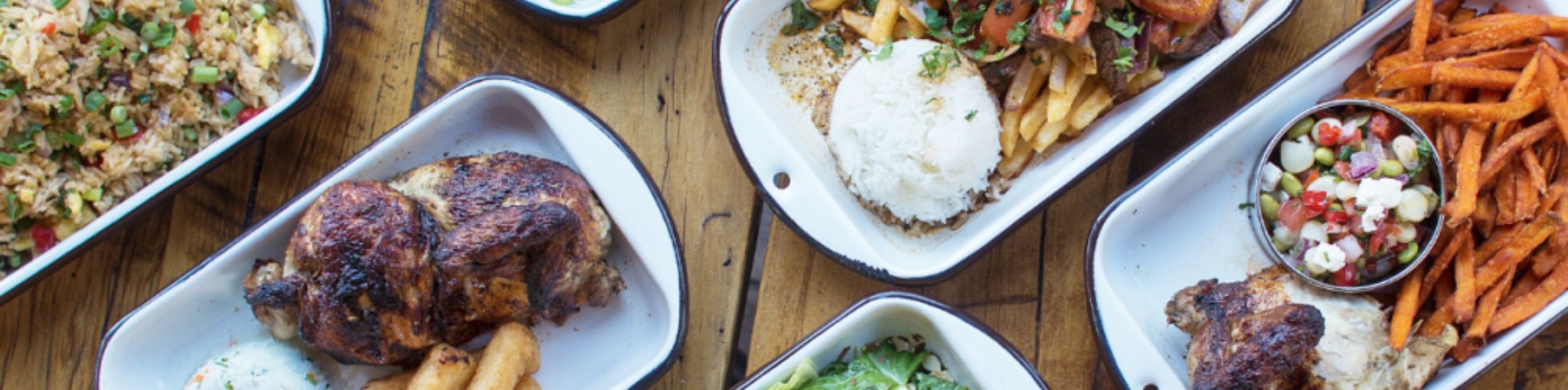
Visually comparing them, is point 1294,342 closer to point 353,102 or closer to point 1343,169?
point 1343,169

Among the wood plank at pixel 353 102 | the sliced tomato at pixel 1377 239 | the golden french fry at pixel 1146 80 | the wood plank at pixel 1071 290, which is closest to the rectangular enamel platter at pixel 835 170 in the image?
the golden french fry at pixel 1146 80

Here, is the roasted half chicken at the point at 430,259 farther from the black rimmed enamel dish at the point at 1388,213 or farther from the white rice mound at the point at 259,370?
the black rimmed enamel dish at the point at 1388,213

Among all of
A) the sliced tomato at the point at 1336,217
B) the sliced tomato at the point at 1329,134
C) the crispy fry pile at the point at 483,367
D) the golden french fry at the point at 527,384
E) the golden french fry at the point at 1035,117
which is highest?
the sliced tomato at the point at 1329,134

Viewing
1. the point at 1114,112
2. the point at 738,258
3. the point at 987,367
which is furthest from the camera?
the point at 738,258

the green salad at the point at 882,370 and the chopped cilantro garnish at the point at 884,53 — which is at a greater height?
the chopped cilantro garnish at the point at 884,53

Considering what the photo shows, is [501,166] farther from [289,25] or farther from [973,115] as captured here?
[973,115]

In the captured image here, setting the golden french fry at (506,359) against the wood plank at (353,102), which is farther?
the wood plank at (353,102)

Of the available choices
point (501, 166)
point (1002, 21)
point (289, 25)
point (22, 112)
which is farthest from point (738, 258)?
point (22, 112)

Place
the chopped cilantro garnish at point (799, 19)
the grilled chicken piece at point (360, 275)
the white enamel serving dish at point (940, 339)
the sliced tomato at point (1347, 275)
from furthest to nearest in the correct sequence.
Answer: the chopped cilantro garnish at point (799, 19) < the sliced tomato at point (1347, 275) < the white enamel serving dish at point (940, 339) < the grilled chicken piece at point (360, 275)
